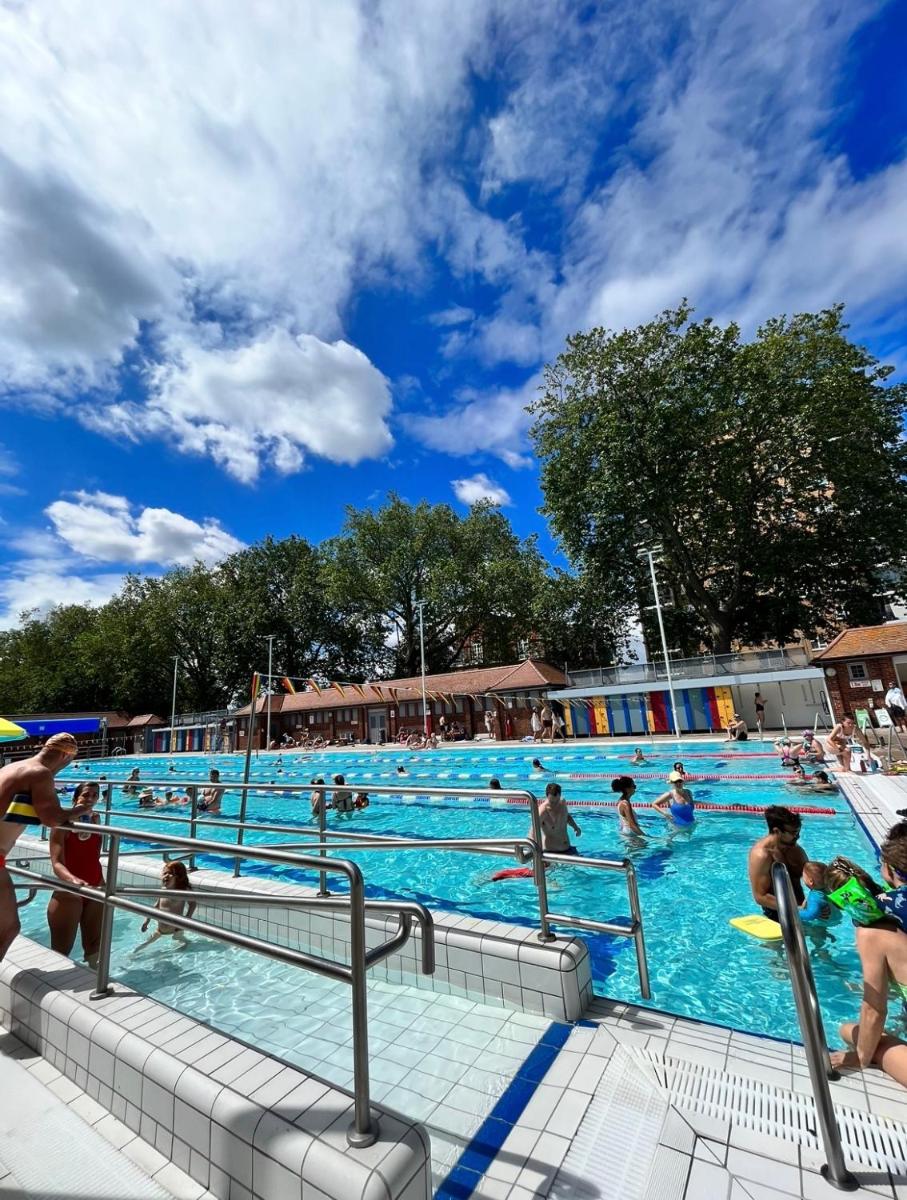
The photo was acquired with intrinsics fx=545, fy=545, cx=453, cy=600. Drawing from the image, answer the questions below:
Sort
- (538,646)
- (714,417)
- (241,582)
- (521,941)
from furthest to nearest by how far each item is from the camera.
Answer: (241,582) < (538,646) < (714,417) < (521,941)

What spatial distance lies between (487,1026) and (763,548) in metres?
29.2

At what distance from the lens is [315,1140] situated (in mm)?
1940

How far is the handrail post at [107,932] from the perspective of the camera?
3127mm

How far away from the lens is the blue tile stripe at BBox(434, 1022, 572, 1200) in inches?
88.6

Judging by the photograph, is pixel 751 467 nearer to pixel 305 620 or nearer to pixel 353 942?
pixel 353 942

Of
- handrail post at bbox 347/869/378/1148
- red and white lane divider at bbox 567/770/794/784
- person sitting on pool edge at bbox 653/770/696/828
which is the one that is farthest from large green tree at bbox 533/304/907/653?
handrail post at bbox 347/869/378/1148

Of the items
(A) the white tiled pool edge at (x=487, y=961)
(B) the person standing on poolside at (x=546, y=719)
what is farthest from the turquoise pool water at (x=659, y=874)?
(B) the person standing on poolside at (x=546, y=719)

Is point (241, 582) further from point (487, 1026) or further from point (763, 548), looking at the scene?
point (487, 1026)

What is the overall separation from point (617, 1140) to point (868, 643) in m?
24.8

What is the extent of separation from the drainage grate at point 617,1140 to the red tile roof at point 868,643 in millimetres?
23867

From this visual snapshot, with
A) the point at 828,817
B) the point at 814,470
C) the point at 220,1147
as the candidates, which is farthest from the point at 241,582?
the point at 220,1147

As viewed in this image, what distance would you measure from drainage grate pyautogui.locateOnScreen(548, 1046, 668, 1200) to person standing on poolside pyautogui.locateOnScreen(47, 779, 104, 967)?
4084 millimetres

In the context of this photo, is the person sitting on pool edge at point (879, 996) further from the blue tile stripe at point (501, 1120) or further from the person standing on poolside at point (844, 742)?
the person standing on poolside at point (844, 742)

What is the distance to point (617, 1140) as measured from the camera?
2.40 m
